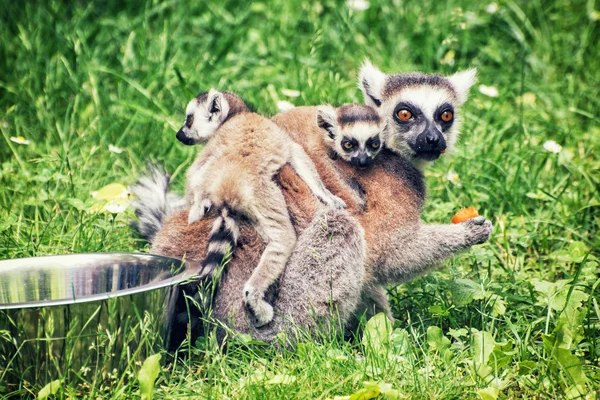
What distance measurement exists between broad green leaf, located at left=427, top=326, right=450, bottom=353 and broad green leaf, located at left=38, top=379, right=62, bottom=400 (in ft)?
5.15

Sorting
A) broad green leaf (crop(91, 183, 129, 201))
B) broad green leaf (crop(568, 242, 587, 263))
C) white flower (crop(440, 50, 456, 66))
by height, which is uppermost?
white flower (crop(440, 50, 456, 66))

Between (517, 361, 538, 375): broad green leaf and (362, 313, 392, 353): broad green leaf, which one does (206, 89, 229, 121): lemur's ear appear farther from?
(517, 361, 538, 375): broad green leaf

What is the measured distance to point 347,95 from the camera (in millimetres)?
5652

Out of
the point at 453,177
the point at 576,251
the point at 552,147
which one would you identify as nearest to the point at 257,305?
→ the point at 576,251

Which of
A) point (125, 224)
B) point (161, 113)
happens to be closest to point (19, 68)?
point (161, 113)

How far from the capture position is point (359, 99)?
5.60m

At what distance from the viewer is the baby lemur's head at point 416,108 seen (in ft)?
12.5

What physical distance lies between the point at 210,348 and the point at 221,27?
4.13 meters

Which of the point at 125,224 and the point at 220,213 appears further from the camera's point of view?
the point at 125,224

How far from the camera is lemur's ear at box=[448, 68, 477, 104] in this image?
419cm

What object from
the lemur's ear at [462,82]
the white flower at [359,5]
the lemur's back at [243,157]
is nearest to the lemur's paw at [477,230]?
the lemur's ear at [462,82]

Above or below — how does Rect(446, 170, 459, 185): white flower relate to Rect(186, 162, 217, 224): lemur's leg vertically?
below

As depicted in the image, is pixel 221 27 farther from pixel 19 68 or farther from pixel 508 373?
pixel 508 373

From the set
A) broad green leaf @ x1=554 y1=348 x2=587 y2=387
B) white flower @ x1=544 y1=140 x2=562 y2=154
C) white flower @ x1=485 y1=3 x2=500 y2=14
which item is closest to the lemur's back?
broad green leaf @ x1=554 y1=348 x2=587 y2=387
